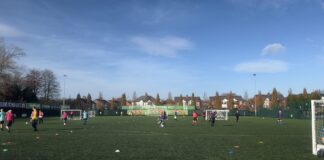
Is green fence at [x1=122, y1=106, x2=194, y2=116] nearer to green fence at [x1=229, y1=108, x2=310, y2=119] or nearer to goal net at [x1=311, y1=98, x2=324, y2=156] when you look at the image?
green fence at [x1=229, y1=108, x2=310, y2=119]

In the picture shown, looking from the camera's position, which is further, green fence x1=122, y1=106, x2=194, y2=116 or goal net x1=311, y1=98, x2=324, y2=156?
green fence x1=122, y1=106, x2=194, y2=116

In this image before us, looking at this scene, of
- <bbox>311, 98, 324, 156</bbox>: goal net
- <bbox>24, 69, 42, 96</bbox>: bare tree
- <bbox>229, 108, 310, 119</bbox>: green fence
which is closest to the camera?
<bbox>311, 98, 324, 156</bbox>: goal net

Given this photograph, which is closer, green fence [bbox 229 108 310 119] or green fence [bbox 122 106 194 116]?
green fence [bbox 229 108 310 119]

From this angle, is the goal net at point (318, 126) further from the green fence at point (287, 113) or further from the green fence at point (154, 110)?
the green fence at point (154, 110)

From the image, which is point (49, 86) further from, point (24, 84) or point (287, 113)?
point (287, 113)

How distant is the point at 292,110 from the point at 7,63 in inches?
2436

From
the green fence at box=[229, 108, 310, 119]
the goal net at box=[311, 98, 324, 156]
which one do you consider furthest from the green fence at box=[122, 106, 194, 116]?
the goal net at box=[311, 98, 324, 156]

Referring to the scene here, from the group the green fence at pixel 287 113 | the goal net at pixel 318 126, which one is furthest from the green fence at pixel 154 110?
the goal net at pixel 318 126

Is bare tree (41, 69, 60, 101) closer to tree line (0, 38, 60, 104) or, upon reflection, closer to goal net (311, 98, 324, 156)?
tree line (0, 38, 60, 104)

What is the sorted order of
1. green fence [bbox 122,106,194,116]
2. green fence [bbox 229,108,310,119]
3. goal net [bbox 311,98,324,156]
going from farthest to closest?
green fence [bbox 122,106,194,116] → green fence [bbox 229,108,310,119] → goal net [bbox 311,98,324,156]

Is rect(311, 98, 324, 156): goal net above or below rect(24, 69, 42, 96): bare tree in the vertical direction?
below

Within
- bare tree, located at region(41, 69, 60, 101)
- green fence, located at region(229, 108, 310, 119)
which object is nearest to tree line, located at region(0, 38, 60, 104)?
bare tree, located at region(41, 69, 60, 101)

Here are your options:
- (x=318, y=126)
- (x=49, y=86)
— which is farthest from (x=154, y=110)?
(x=318, y=126)

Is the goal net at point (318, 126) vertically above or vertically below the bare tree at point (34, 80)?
below
